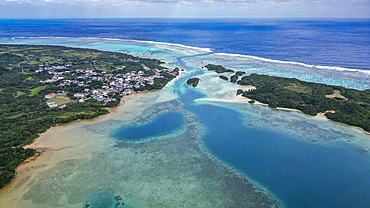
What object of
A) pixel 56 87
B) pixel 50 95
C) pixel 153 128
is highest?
pixel 56 87

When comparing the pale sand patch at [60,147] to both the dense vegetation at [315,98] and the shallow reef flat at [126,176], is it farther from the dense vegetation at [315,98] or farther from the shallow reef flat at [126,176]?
the dense vegetation at [315,98]

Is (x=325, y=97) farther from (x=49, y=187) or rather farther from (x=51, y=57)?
(x=51, y=57)

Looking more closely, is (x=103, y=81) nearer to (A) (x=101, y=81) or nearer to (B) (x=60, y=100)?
(A) (x=101, y=81)

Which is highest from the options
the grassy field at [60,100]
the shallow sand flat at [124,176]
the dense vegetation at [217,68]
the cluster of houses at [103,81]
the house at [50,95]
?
the dense vegetation at [217,68]

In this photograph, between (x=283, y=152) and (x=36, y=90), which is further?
(x=36, y=90)

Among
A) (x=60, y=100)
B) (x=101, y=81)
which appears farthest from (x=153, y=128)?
(x=101, y=81)

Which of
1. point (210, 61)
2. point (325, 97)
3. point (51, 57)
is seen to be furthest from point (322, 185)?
point (51, 57)

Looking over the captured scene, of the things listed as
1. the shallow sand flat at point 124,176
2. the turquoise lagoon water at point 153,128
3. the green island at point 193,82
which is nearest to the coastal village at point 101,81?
the green island at point 193,82

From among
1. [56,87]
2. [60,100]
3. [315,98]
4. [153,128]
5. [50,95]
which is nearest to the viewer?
[153,128]
